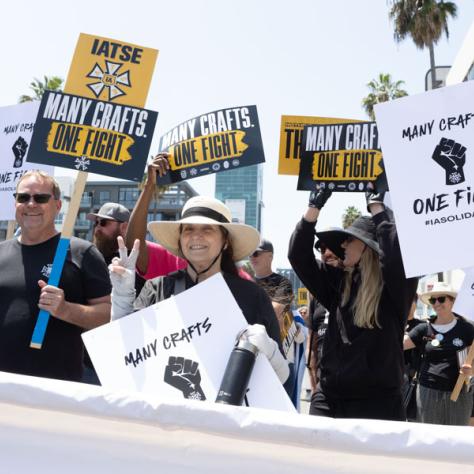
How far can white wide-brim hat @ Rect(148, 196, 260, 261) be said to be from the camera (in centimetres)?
303

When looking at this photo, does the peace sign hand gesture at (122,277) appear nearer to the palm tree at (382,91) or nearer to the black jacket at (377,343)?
the black jacket at (377,343)

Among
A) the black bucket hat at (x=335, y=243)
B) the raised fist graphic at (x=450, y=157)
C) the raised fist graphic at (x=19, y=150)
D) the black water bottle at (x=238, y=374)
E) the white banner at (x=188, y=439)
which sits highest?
the raised fist graphic at (x=450, y=157)

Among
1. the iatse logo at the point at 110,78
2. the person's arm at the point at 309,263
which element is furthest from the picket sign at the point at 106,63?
the person's arm at the point at 309,263

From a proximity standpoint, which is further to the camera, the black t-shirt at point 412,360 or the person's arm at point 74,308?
the black t-shirt at point 412,360

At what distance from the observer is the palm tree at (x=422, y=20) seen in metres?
29.5

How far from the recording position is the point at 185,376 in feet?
7.95

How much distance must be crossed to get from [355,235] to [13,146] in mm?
2668

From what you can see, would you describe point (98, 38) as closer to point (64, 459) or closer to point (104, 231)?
point (104, 231)

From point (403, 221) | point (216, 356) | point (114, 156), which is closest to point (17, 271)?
point (114, 156)

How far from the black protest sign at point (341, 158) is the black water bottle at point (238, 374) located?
Answer: 7.00 ft

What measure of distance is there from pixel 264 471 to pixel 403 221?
185 cm

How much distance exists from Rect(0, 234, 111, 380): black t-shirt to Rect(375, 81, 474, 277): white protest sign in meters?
1.58

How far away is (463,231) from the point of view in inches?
127

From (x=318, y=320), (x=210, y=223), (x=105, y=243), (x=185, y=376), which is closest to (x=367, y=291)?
(x=210, y=223)
